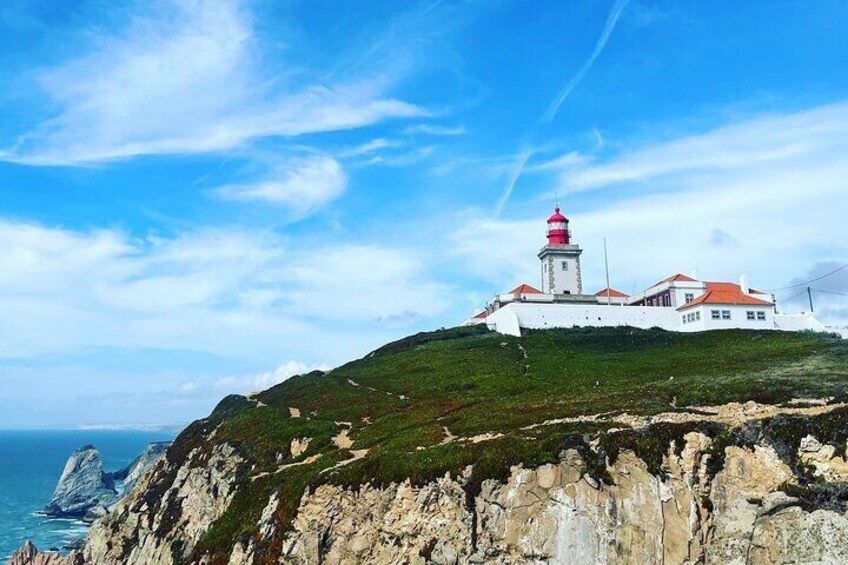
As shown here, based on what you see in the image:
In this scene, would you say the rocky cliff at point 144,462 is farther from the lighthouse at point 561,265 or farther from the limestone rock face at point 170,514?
the lighthouse at point 561,265

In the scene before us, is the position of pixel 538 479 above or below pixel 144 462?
above

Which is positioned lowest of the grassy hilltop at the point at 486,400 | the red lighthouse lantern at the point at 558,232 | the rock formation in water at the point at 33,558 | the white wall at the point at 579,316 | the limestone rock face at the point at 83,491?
the rock formation in water at the point at 33,558

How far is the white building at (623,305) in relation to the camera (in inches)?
2731

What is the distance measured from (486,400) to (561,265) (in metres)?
38.1

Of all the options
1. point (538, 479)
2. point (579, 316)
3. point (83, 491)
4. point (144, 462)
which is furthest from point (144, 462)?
point (538, 479)

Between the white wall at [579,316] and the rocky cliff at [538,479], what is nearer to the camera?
the rocky cliff at [538,479]

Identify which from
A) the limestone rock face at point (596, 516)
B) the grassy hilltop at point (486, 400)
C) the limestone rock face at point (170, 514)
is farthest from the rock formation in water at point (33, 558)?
the limestone rock face at point (596, 516)

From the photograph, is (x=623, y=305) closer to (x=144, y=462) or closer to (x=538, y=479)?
(x=538, y=479)

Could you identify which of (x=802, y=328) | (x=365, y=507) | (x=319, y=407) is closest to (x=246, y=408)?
(x=319, y=407)

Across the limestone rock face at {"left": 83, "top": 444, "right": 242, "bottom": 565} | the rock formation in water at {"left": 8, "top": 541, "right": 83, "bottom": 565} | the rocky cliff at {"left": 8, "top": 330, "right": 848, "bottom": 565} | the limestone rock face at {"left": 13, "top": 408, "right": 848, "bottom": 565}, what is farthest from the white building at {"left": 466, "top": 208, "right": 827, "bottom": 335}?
the rock formation in water at {"left": 8, "top": 541, "right": 83, "bottom": 565}

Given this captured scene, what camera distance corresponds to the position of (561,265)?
82.8 metres

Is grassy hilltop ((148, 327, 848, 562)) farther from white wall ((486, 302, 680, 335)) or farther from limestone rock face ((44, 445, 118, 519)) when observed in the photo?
limestone rock face ((44, 445, 118, 519))

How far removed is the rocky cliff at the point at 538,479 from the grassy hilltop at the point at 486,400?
0.57 feet

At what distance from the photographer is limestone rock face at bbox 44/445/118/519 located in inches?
3769
